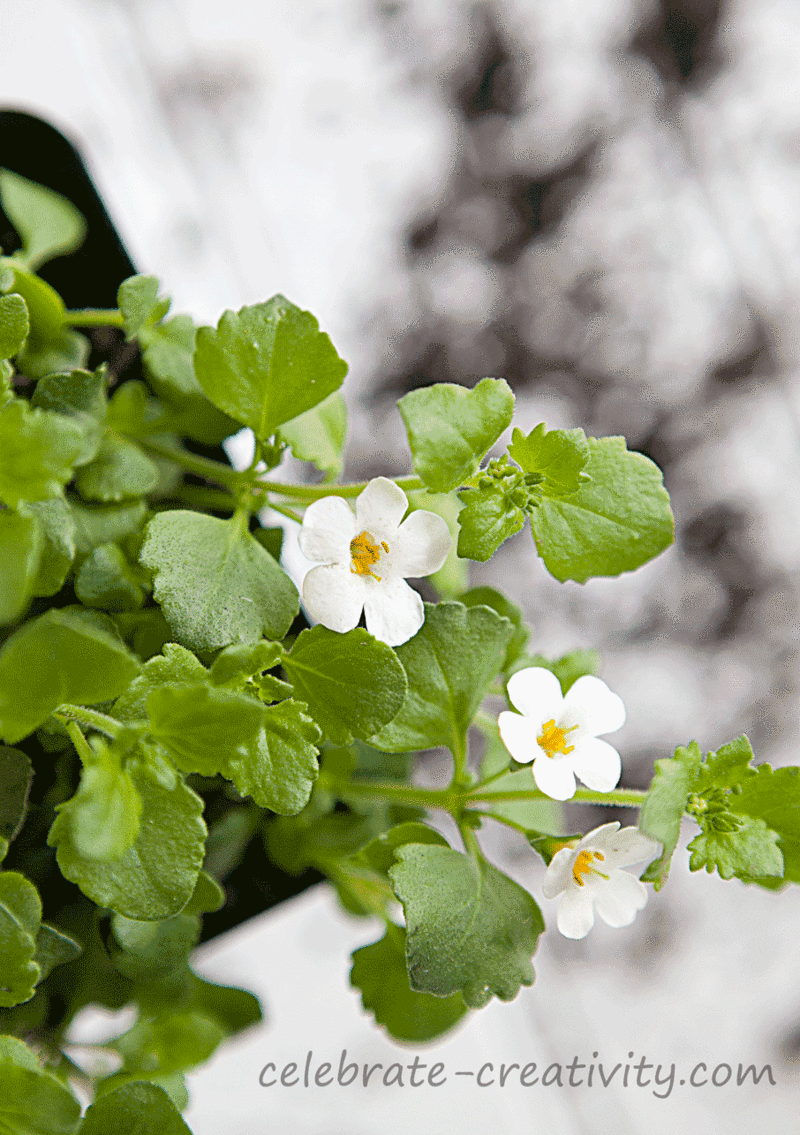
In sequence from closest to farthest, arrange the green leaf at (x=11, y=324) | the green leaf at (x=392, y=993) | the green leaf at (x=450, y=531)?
the green leaf at (x=11, y=324) → the green leaf at (x=450, y=531) → the green leaf at (x=392, y=993)

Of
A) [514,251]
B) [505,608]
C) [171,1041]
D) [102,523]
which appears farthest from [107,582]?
[514,251]

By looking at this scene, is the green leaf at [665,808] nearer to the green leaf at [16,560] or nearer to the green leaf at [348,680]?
the green leaf at [348,680]

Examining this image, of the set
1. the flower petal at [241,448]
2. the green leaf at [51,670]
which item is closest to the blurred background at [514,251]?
the flower petal at [241,448]

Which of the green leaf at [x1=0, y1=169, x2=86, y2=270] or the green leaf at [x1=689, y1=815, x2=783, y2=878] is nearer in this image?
the green leaf at [x1=689, y1=815, x2=783, y2=878]

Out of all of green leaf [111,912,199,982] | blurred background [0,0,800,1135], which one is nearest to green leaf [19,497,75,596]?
green leaf [111,912,199,982]

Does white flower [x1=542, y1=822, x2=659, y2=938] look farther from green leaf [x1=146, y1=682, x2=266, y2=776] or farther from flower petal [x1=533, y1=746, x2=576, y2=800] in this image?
green leaf [x1=146, y1=682, x2=266, y2=776]

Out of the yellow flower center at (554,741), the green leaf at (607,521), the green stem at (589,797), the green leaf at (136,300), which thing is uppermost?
the green leaf at (136,300)

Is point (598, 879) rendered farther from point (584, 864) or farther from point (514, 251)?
point (514, 251)
